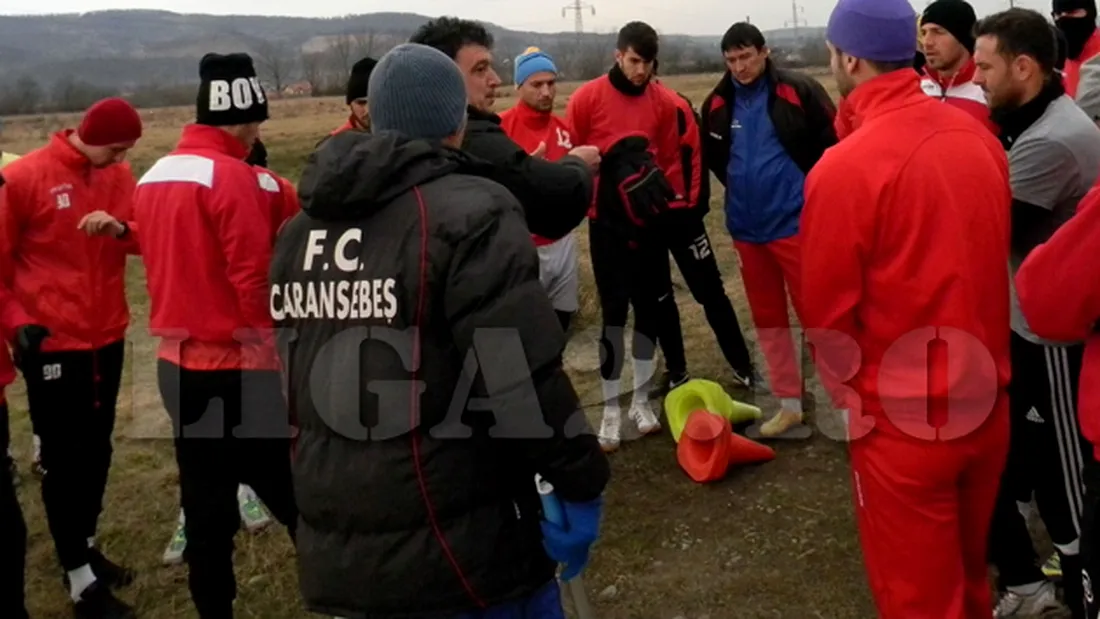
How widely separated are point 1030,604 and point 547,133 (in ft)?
10.7

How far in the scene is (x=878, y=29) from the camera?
2680 millimetres

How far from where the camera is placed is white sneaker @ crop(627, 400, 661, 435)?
5.39 meters

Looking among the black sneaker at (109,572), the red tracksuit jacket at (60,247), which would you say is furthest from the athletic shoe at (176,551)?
the red tracksuit jacket at (60,247)

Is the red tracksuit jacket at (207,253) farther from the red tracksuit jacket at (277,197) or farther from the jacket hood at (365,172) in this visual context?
the jacket hood at (365,172)

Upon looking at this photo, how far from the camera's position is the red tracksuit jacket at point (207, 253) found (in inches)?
127

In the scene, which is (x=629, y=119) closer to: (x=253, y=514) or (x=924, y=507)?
(x=253, y=514)

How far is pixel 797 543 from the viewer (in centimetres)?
416

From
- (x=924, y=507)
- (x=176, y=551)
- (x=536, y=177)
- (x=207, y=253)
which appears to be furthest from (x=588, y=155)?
(x=176, y=551)

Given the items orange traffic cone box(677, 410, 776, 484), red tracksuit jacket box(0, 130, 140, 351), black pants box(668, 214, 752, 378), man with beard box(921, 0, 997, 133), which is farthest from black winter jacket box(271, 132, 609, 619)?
black pants box(668, 214, 752, 378)

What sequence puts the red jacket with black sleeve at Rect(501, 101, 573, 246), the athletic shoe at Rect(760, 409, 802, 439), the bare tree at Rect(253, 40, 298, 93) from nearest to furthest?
the athletic shoe at Rect(760, 409, 802, 439) < the red jacket with black sleeve at Rect(501, 101, 573, 246) < the bare tree at Rect(253, 40, 298, 93)

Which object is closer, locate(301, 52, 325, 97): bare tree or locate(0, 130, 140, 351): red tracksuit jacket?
locate(0, 130, 140, 351): red tracksuit jacket

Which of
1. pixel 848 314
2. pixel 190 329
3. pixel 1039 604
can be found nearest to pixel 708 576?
pixel 1039 604

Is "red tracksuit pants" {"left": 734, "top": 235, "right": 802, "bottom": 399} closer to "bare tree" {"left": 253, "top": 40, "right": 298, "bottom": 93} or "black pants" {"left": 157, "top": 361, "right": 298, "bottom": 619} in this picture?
"black pants" {"left": 157, "top": 361, "right": 298, "bottom": 619}

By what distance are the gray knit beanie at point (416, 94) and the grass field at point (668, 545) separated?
2.34 m
